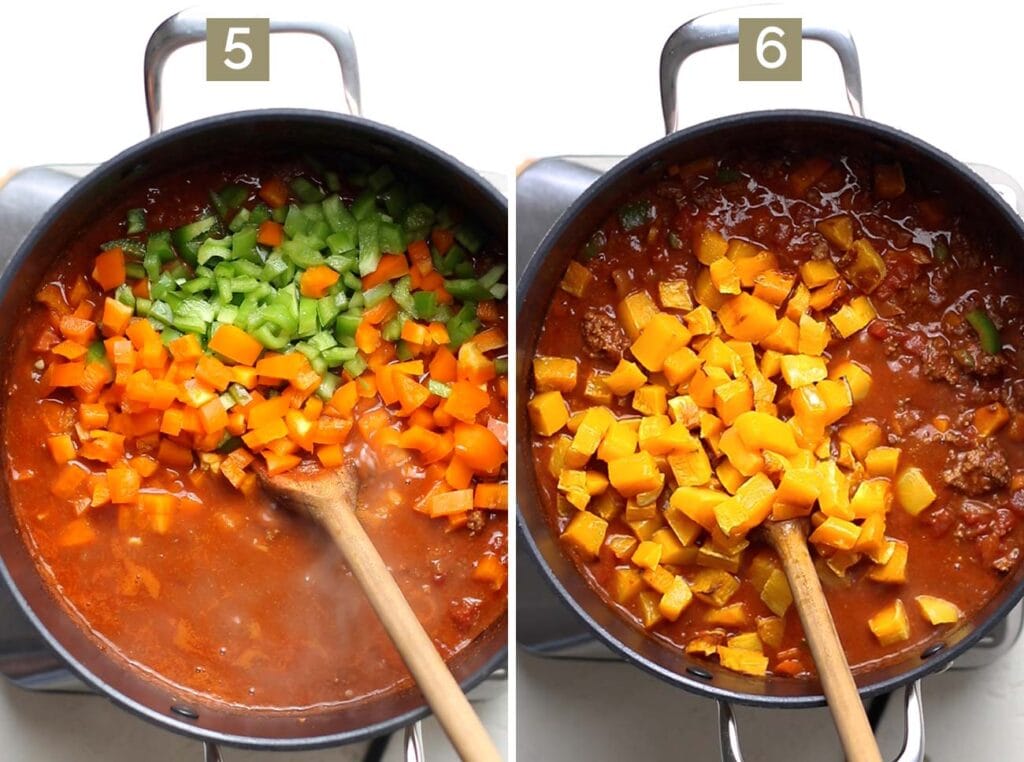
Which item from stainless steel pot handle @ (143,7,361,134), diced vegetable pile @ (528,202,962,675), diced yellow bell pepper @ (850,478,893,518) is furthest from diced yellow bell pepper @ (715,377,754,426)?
stainless steel pot handle @ (143,7,361,134)

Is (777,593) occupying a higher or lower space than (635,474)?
lower

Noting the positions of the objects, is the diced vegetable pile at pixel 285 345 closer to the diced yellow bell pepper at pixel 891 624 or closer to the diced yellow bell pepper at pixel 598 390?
the diced yellow bell pepper at pixel 598 390

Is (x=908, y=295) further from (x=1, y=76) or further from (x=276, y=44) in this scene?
(x=1, y=76)

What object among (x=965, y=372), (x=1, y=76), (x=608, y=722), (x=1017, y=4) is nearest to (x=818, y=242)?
(x=965, y=372)

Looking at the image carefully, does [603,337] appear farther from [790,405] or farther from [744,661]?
[744,661]

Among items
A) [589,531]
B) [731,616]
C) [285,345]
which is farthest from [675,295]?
[285,345]

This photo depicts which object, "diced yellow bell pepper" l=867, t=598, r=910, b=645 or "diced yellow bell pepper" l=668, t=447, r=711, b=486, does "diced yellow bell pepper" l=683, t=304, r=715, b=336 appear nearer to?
"diced yellow bell pepper" l=668, t=447, r=711, b=486
